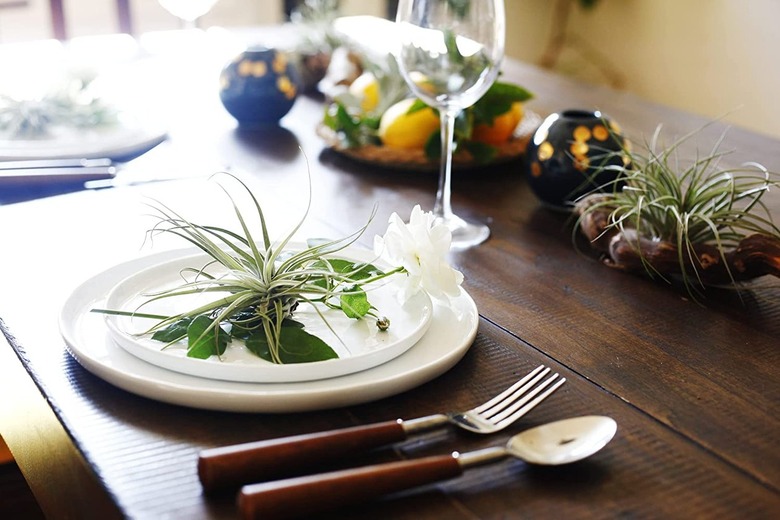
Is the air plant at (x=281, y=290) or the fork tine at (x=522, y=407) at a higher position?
the air plant at (x=281, y=290)

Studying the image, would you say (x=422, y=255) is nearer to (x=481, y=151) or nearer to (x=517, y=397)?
(x=517, y=397)

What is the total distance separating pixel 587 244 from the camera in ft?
3.38

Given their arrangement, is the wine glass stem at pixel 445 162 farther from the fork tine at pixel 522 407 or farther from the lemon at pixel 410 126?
the fork tine at pixel 522 407

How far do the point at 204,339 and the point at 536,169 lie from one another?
0.59 m

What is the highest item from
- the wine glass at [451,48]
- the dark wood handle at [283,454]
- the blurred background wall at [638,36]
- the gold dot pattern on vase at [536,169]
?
the wine glass at [451,48]

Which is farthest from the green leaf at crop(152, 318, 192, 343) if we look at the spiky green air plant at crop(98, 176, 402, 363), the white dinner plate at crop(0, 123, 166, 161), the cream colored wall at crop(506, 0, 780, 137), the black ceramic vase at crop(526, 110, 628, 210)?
the cream colored wall at crop(506, 0, 780, 137)

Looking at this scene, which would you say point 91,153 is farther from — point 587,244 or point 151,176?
point 587,244

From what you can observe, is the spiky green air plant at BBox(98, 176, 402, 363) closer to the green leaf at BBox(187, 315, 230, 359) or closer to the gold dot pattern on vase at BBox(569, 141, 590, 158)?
the green leaf at BBox(187, 315, 230, 359)

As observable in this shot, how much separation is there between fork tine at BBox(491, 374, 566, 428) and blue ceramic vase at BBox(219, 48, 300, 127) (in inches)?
36.1

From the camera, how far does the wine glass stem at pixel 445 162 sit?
3.39 ft

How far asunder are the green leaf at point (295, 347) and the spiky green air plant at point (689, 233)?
14.0 inches

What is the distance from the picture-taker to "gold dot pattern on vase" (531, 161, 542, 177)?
1115 mm

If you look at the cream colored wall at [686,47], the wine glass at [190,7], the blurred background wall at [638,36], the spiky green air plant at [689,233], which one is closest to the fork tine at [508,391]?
the spiky green air plant at [689,233]

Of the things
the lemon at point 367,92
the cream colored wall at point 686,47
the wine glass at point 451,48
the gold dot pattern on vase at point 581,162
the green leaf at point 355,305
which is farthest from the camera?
the cream colored wall at point 686,47
